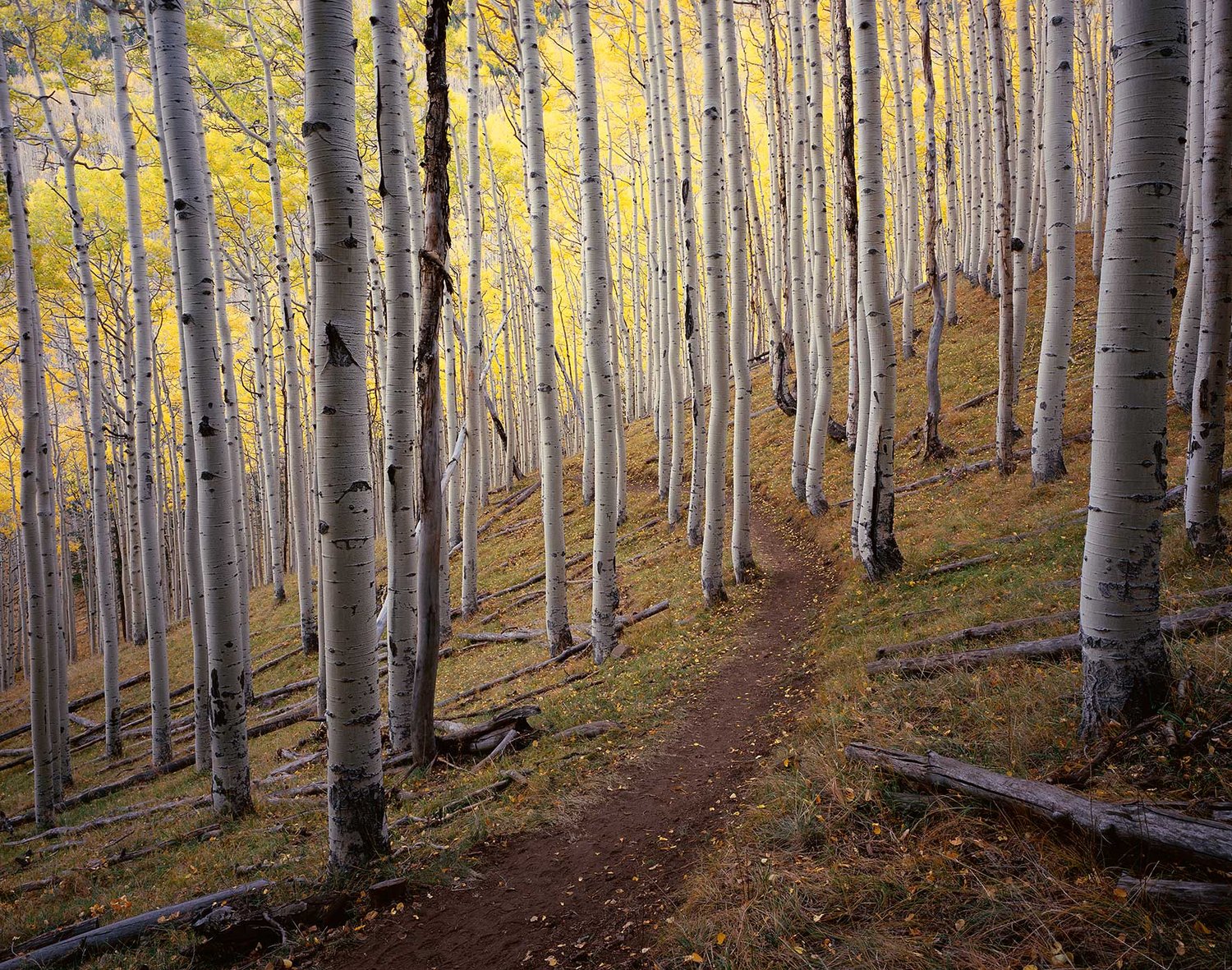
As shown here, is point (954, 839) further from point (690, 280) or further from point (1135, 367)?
point (690, 280)

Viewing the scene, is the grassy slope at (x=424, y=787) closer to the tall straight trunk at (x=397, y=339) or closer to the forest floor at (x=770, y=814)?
the forest floor at (x=770, y=814)

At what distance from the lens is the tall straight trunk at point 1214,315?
5.10 metres

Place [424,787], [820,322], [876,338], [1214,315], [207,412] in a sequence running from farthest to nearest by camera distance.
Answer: [820,322] < [876,338] < [424,787] < [207,412] < [1214,315]

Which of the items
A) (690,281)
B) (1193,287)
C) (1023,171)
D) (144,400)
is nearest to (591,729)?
(144,400)

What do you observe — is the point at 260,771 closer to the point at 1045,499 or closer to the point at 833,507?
the point at 833,507

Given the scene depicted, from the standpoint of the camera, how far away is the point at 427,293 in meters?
5.27

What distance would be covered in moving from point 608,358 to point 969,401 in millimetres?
7969

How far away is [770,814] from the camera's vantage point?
3883mm

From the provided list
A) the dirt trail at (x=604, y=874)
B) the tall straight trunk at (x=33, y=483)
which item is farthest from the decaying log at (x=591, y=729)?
the tall straight trunk at (x=33, y=483)

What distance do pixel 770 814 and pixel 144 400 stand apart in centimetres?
964

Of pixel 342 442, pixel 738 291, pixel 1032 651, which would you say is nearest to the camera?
pixel 342 442

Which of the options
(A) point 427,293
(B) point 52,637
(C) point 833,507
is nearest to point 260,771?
(B) point 52,637

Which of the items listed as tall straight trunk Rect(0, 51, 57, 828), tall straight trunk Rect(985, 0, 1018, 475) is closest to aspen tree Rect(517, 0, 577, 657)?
tall straight trunk Rect(0, 51, 57, 828)

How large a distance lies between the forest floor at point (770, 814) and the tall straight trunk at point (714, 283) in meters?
0.89
